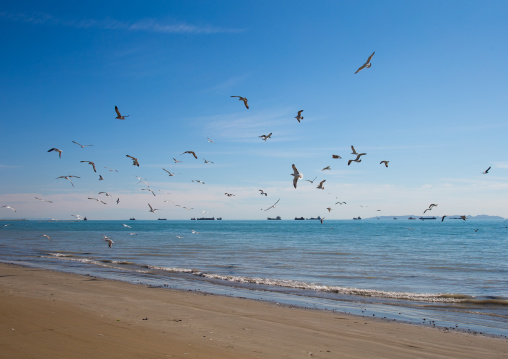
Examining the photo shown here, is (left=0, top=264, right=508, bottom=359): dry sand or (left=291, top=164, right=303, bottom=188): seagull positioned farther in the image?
(left=291, top=164, right=303, bottom=188): seagull

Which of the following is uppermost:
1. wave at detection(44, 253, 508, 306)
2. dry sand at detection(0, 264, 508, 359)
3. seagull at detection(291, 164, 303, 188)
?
seagull at detection(291, 164, 303, 188)

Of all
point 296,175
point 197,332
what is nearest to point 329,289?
point 296,175

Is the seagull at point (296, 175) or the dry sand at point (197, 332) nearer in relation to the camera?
the dry sand at point (197, 332)

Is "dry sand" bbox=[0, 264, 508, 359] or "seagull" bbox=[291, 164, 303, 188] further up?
"seagull" bbox=[291, 164, 303, 188]

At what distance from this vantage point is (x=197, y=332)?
9312 mm

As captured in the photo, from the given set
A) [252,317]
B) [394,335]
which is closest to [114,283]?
[252,317]

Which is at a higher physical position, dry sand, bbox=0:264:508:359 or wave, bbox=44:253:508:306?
dry sand, bbox=0:264:508:359

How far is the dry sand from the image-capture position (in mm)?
7711

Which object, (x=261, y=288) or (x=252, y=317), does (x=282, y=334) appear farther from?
(x=261, y=288)

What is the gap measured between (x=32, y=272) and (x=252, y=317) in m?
15.1

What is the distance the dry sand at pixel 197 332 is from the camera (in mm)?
7711

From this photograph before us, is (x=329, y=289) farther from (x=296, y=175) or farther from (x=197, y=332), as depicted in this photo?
(x=197, y=332)

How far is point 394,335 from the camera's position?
33.3ft

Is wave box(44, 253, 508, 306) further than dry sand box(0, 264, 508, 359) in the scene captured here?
Yes
